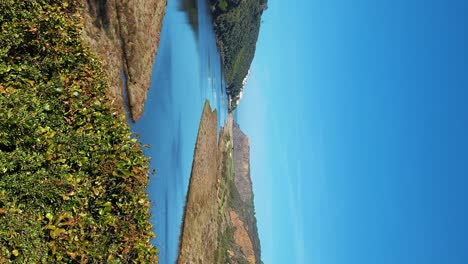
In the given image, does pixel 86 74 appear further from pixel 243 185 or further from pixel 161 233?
pixel 243 185

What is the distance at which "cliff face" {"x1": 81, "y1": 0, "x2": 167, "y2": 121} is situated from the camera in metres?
20.8

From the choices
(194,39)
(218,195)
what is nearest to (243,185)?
(218,195)

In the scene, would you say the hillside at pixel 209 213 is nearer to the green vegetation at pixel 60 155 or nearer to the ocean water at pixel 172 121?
the ocean water at pixel 172 121

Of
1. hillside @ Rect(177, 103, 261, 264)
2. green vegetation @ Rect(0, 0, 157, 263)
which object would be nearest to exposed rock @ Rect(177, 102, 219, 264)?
hillside @ Rect(177, 103, 261, 264)

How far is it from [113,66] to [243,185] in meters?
76.8

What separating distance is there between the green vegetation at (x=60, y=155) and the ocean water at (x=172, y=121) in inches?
358

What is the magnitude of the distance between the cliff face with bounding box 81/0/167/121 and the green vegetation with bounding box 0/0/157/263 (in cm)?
482

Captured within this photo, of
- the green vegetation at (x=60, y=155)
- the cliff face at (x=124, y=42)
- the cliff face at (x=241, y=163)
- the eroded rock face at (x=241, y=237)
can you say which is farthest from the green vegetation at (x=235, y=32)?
the green vegetation at (x=60, y=155)

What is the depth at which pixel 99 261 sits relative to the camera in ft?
41.7

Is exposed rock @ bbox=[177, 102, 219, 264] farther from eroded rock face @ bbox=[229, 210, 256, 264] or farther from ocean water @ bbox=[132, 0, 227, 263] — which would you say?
eroded rock face @ bbox=[229, 210, 256, 264]

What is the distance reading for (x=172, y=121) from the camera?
3095 cm

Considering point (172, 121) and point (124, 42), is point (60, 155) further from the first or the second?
point (172, 121)

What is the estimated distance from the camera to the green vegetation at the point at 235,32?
56.5 m

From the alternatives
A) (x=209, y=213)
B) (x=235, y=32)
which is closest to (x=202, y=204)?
(x=209, y=213)
